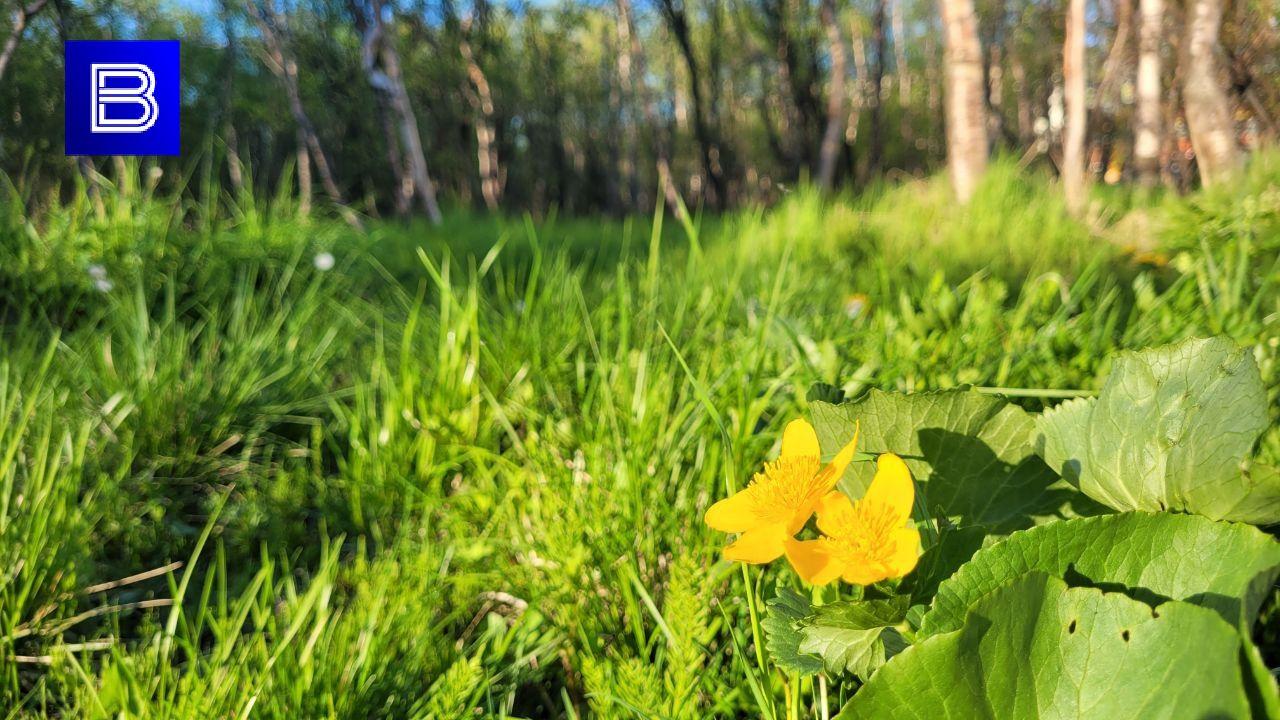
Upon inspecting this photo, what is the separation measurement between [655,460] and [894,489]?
67 centimetres

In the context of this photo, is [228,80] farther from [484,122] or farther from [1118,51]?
[1118,51]

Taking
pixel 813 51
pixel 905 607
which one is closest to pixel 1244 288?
pixel 905 607

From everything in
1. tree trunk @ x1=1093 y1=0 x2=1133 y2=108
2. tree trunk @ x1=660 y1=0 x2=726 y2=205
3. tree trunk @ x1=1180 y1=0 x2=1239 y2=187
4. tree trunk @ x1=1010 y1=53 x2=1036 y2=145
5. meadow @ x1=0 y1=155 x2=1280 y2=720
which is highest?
tree trunk @ x1=1010 y1=53 x2=1036 y2=145

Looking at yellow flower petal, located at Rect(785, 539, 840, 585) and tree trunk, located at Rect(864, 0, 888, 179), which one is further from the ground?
tree trunk, located at Rect(864, 0, 888, 179)

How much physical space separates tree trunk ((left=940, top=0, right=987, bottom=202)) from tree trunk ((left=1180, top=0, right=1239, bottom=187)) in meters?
1.21

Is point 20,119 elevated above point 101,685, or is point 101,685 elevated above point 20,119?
point 20,119

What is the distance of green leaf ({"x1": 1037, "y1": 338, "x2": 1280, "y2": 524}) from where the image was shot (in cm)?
59

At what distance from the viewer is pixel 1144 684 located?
0.50m

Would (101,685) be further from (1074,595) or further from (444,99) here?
(444,99)

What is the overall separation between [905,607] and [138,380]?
5.93 ft

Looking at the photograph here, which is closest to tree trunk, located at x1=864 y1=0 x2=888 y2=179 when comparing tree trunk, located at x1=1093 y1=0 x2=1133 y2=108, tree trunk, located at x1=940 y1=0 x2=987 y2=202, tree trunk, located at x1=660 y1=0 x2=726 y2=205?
tree trunk, located at x1=660 y1=0 x2=726 y2=205

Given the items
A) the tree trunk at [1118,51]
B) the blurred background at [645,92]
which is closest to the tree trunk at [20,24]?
the blurred background at [645,92]

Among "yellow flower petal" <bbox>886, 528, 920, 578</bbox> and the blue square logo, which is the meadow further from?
the blue square logo

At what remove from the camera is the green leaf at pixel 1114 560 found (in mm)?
544
